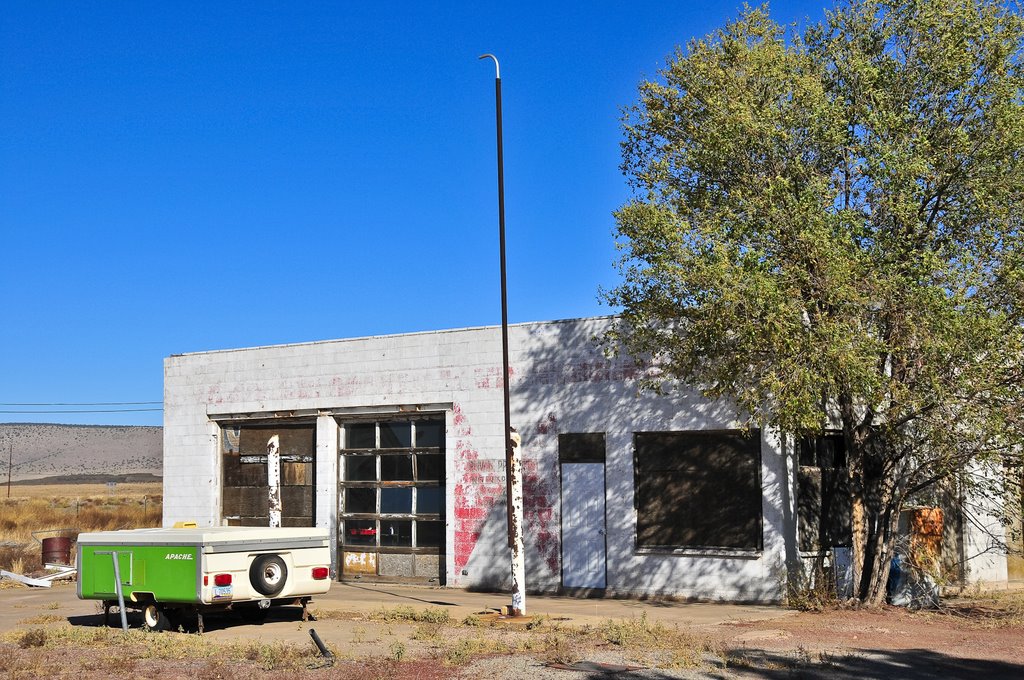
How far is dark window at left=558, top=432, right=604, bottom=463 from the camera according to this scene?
67.2ft

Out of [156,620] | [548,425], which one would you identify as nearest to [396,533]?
[548,425]

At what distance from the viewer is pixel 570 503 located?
20.7m

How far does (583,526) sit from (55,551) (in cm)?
1378

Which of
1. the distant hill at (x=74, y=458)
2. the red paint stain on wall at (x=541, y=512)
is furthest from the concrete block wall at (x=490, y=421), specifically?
the distant hill at (x=74, y=458)

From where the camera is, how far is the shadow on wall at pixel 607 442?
19.0m

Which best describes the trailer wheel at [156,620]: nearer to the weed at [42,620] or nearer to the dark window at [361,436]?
the weed at [42,620]

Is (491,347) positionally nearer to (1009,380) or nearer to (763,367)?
(763,367)

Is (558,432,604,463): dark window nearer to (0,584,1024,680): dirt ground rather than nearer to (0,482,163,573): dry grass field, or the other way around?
(0,584,1024,680): dirt ground

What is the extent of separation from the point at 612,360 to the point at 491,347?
105 inches

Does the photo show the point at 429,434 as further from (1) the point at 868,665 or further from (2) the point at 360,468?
(1) the point at 868,665

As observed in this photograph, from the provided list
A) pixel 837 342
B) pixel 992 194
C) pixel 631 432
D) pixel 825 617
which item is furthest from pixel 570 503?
pixel 992 194

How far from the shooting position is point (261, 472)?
25188 mm

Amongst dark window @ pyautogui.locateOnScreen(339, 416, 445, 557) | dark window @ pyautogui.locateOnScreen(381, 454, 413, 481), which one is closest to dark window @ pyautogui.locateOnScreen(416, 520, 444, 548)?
dark window @ pyautogui.locateOnScreen(339, 416, 445, 557)

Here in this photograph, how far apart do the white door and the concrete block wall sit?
17 centimetres
